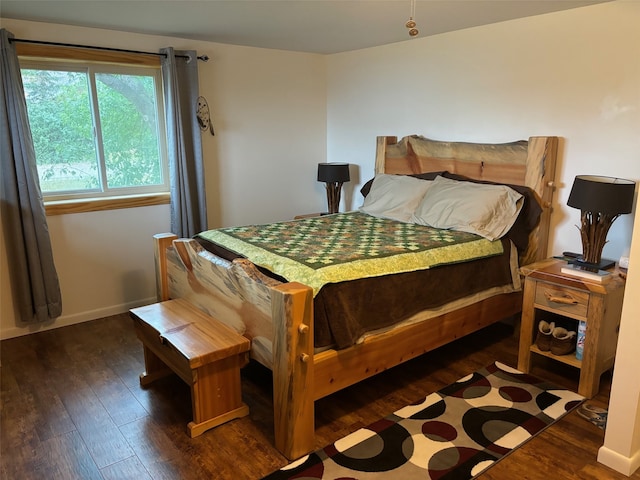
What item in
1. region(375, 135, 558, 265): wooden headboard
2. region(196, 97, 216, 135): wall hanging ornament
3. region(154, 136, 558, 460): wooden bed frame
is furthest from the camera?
region(196, 97, 216, 135): wall hanging ornament

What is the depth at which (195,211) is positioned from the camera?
3.85 m

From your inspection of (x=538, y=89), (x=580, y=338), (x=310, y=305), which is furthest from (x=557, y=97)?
(x=310, y=305)

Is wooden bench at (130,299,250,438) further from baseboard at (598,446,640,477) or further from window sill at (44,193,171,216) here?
baseboard at (598,446,640,477)

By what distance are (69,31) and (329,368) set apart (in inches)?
112

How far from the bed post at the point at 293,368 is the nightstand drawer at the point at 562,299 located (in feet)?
4.65

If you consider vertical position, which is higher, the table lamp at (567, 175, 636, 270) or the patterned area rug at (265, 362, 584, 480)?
the table lamp at (567, 175, 636, 270)

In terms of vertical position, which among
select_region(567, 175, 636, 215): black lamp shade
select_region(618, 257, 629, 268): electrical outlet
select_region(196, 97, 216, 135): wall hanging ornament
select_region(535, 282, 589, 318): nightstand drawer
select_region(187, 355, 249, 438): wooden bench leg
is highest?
select_region(196, 97, 216, 135): wall hanging ornament

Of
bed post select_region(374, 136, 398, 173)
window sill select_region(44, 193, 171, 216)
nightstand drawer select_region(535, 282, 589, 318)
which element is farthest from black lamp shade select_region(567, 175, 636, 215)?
window sill select_region(44, 193, 171, 216)

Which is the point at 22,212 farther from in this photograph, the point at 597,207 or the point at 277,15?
the point at 597,207

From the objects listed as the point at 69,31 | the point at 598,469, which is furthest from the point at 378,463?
the point at 69,31

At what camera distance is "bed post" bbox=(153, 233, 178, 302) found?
280 centimetres

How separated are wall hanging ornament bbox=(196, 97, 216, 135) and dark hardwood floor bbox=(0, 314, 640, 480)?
1.77 m

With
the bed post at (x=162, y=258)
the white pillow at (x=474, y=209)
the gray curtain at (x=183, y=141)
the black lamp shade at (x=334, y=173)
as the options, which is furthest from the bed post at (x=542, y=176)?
the gray curtain at (x=183, y=141)

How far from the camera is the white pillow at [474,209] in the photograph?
9.86ft
